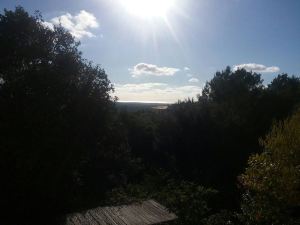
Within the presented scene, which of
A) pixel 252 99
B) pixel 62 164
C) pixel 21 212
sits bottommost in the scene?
pixel 21 212

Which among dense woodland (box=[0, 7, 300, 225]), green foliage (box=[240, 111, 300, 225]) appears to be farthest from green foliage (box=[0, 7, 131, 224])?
green foliage (box=[240, 111, 300, 225])

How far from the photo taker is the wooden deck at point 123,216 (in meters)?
13.0

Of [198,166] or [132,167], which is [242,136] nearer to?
[198,166]

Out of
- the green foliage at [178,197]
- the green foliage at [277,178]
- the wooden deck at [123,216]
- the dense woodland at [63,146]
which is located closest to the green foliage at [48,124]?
the dense woodland at [63,146]

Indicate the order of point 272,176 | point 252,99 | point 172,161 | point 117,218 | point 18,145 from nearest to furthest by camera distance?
point 272,176 → point 117,218 → point 18,145 → point 172,161 → point 252,99

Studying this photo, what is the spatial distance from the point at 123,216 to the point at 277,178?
18.9 ft

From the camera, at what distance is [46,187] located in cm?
1816

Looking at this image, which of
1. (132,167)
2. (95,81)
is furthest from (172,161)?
(95,81)

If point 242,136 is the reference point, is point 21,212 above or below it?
below

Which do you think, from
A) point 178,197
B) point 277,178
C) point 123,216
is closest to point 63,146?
point 123,216

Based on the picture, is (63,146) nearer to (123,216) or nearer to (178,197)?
(123,216)

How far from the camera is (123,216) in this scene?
13.5m

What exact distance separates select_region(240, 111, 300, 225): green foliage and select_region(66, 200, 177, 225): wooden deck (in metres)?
A: 3.50

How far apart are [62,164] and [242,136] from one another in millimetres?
17131
